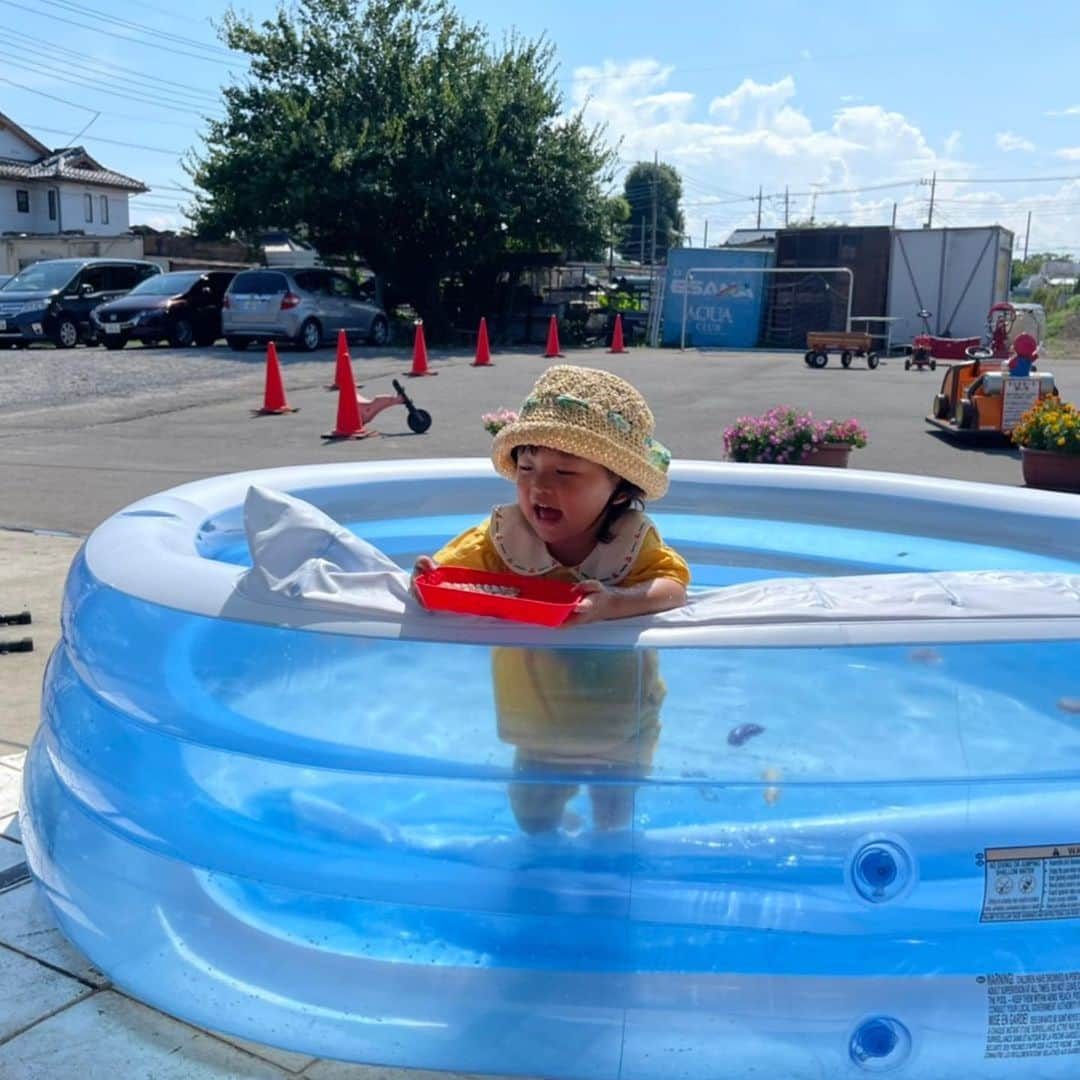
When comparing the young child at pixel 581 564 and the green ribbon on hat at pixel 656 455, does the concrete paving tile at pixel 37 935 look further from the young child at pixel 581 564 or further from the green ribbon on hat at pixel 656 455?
the green ribbon on hat at pixel 656 455

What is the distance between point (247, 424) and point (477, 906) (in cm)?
1076

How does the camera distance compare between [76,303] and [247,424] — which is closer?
[247,424]

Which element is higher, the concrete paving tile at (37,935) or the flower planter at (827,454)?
the flower planter at (827,454)

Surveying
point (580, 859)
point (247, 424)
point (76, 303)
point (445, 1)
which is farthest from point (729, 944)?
point (445, 1)

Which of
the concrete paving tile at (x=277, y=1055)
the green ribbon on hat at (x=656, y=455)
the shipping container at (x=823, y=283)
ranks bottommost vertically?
the concrete paving tile at (x=277, y=1055)

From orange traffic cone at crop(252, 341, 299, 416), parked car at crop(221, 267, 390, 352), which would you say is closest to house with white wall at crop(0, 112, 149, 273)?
parked car at crop(221, 267, 390, 352)

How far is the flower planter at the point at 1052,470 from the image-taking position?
27.7ft

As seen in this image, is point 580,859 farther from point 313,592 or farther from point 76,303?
point 76,303

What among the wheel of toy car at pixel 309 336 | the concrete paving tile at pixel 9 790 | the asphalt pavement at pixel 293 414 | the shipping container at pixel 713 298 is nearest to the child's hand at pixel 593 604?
the concrete paving tile at pixel 9 790

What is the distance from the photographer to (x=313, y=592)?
2432 mm

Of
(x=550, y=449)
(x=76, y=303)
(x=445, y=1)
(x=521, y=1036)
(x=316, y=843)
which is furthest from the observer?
(x=445, y=1)

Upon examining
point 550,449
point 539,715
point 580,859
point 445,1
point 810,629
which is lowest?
point 580,859

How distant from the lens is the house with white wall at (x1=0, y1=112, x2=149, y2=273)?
49.4m

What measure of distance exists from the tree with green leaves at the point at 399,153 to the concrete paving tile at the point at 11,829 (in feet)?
74.1
